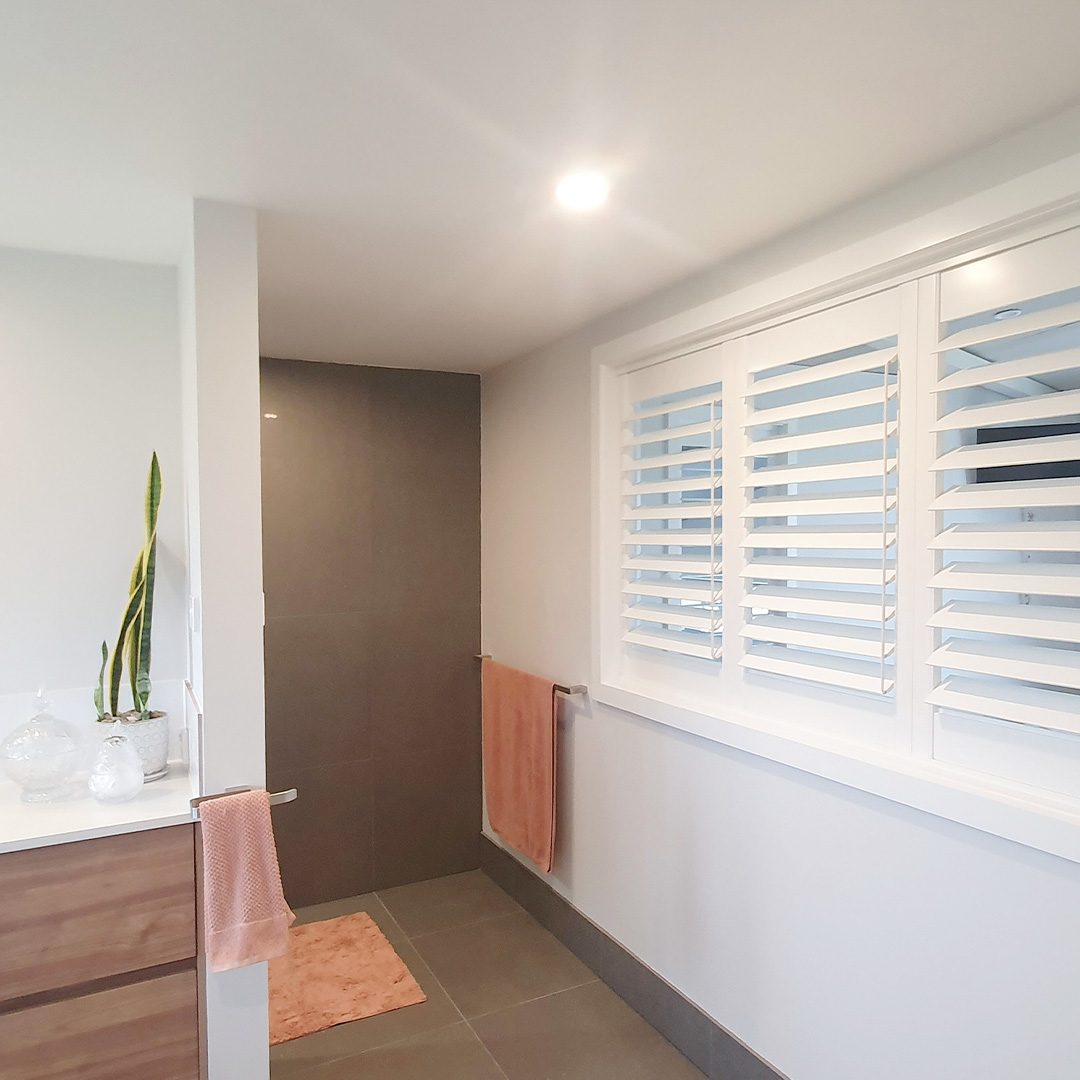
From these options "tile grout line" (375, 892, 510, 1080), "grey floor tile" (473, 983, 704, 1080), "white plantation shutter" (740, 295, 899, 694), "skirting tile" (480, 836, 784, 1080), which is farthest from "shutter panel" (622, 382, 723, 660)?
"tile grout line" (375, 892, 510, 1080)

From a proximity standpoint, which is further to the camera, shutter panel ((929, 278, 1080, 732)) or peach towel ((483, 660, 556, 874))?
peach towel ((483, 660, 556, 874))

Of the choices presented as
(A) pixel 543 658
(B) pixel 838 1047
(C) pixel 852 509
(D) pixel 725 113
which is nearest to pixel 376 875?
(A) pixel 543 658

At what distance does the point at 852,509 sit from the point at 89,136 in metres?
1.69

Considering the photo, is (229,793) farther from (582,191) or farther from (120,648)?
(582,191)

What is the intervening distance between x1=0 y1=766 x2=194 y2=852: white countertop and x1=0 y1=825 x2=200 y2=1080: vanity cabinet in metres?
0.02

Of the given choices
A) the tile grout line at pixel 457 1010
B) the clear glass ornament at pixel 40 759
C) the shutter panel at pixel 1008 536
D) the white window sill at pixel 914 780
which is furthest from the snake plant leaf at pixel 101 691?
the shutter panel at pixel 1008 536

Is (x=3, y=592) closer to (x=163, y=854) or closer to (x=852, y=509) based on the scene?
(x=163, y=854)

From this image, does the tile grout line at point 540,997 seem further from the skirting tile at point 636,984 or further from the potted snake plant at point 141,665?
the potted snake plant at point 141,665

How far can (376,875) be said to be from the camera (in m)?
3.44

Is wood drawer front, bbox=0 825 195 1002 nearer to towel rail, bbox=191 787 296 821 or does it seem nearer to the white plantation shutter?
towel rail, bbox=191 787 296 821

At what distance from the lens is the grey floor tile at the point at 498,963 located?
2697mm

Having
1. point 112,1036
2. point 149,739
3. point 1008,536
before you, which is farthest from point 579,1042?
point 1008,536

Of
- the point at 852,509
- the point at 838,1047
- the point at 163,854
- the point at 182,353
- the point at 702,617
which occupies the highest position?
the point at 182,353

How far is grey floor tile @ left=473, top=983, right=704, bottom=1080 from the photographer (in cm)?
231
